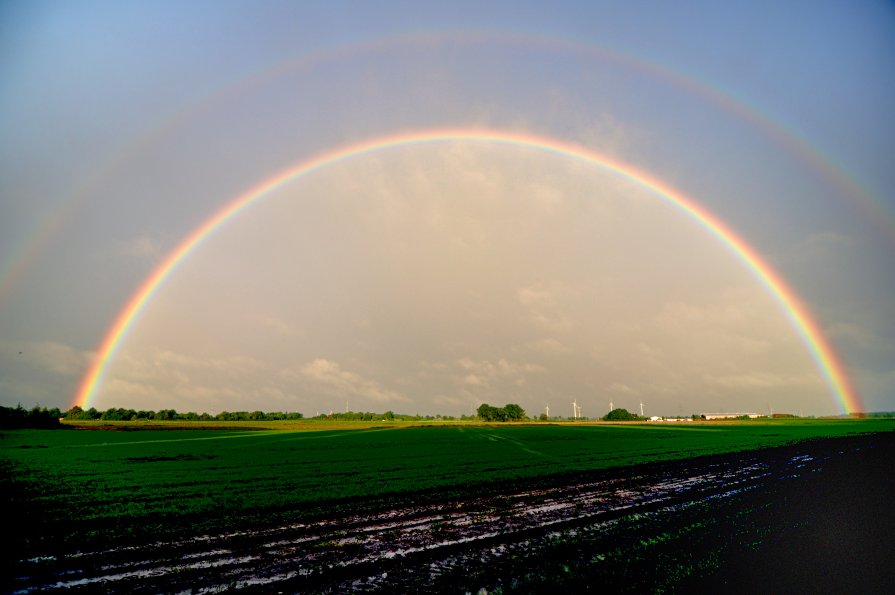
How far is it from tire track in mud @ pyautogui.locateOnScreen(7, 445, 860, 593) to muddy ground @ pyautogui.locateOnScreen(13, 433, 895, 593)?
0.13 ft

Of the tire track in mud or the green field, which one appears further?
the green field

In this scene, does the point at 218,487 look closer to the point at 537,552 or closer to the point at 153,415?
the point at 537,552

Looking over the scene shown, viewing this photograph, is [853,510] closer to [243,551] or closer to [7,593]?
[243,551]

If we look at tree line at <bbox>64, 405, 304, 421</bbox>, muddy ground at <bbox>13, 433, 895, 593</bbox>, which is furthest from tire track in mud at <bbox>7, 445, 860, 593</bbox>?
Answer: tree line at <bbox>64, 405, 304, 421</bbox>

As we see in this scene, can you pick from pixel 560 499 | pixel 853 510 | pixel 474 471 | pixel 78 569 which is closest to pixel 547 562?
pixel 560 499

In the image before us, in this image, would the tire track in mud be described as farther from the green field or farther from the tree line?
the tree line

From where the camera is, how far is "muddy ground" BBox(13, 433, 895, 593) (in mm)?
9328

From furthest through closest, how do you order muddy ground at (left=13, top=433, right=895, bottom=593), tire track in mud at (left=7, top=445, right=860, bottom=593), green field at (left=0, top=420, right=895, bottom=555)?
green field at (left=0, top=420, right=895, bottom=555), tire track in mud at (left=7, top=445, right=860, bottom=593), muddy ground at (left=13, top=433, right=895, bottom=593)

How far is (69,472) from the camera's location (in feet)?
99.4

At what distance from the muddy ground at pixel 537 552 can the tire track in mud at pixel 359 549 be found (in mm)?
39

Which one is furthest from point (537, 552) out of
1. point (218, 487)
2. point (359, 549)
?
point (218, 487)

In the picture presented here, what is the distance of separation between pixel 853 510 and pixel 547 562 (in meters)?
12.6

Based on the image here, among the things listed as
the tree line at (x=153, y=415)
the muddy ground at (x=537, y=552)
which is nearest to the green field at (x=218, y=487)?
the muddy ground at (x=537, y=552)

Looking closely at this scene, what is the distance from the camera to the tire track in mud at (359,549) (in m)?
9.62
